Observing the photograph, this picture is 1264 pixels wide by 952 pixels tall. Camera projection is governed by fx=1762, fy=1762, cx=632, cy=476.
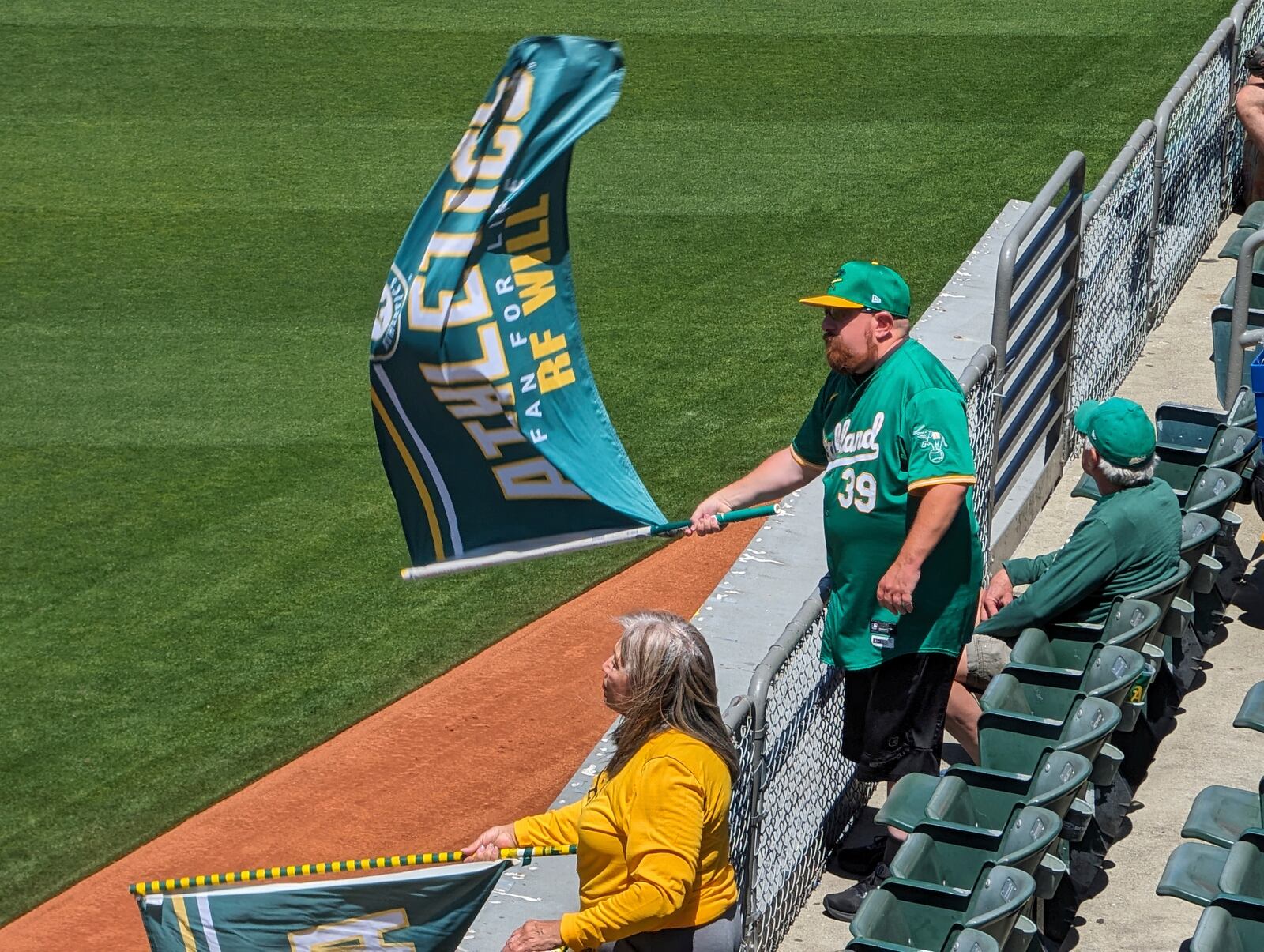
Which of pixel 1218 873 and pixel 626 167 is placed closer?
pixel 1218 873

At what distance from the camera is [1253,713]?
3963 mm

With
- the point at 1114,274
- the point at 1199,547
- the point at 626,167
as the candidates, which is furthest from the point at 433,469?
the point at 626,167

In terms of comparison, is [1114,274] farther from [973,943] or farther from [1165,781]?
[973,943]

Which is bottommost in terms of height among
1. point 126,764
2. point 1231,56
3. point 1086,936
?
point 126,764

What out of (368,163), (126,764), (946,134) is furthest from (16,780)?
(946,134)

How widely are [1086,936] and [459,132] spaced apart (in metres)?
9.33

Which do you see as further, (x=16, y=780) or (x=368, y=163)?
(x=368, y=163)

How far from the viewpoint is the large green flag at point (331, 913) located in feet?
12.1

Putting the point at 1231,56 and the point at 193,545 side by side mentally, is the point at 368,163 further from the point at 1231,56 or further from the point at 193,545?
the point at 1231,56

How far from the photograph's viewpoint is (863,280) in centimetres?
412

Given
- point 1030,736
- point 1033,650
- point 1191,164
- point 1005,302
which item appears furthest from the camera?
point 1191,164

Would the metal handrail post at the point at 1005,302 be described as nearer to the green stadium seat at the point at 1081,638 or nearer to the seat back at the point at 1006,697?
the green stadium seat at the point at 1081,638

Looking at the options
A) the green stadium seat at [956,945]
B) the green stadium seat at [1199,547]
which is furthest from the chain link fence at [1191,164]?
the green stadium seat at [956,945]

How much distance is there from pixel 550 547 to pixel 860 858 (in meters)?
1.18
